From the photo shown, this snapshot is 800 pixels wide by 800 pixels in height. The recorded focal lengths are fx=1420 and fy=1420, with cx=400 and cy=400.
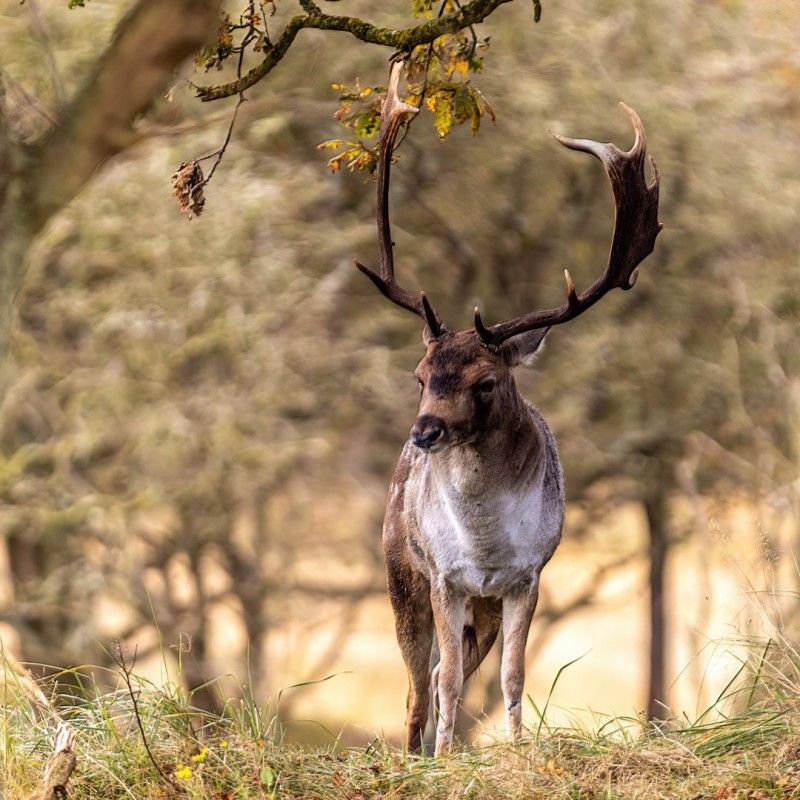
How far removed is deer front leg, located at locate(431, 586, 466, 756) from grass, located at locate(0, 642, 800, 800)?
0.34 m

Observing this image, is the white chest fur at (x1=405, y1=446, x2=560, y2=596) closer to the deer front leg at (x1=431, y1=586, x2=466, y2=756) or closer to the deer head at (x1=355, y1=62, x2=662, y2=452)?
the deer front leg at (x1=431, y1=586, x2=466, y2=756)

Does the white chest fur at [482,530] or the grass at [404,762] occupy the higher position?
the white chest fur at [482,530]

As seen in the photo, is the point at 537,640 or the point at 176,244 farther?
the point at 537,640

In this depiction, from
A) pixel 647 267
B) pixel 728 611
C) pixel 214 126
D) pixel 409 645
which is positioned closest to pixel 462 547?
pixel 409 645

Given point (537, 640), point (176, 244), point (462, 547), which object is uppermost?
point (462, 547)

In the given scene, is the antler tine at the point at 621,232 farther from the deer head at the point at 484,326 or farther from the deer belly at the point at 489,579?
the deer belly at the point at 489,579

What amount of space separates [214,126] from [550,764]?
1054 centimetres

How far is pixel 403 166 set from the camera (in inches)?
607

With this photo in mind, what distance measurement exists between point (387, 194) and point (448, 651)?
213cm

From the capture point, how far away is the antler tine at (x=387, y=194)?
6353 millimetres

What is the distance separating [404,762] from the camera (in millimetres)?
5941

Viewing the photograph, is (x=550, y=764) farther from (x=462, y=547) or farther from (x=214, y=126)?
(x=214, y=126)

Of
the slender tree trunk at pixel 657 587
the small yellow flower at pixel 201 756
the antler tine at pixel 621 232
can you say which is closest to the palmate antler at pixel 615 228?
the antler tine at pixel 621 232

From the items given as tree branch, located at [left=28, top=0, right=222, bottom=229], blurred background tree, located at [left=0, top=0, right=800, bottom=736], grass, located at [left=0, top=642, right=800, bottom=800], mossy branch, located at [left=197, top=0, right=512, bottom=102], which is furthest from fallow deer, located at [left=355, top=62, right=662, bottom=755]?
blurred background tree, located at [left=0, top=0, right=800, bottom=736]
